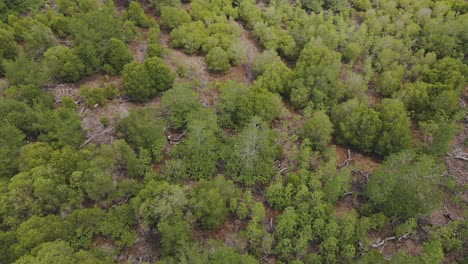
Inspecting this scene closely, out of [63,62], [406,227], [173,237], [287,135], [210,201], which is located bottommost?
[287,135]

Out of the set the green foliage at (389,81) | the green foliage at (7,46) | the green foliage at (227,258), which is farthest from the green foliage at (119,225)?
the green foliage at (389,81)

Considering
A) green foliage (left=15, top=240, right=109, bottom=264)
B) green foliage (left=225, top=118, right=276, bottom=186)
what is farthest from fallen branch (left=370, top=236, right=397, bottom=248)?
green foliage (left=15, top=240, right=109, bottom=264)

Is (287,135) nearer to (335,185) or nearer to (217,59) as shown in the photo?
A: (335,185)

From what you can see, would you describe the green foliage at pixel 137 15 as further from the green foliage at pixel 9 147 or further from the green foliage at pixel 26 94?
the green foliage at pixel 9 147

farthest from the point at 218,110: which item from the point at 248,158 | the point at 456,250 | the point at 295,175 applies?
the point at 456,250

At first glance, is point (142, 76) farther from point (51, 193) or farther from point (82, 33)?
point (51, 193)

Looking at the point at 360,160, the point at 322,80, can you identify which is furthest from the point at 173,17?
the point at 360,160
